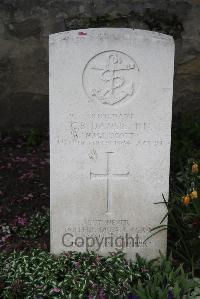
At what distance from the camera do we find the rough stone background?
5457mm

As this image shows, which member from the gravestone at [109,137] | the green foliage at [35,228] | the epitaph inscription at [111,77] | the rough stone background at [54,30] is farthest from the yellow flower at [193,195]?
the rough stone background at [54,30]

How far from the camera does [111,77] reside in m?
3.19

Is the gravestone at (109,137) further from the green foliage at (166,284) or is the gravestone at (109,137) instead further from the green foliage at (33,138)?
the green foliage at (33,138)

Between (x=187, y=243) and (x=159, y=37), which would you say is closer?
(x=159, y=37)

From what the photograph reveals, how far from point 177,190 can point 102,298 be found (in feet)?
5.09

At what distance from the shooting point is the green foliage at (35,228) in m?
3.84

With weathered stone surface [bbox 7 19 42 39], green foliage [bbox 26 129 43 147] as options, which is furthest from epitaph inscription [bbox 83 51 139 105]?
weathered stone surface [bbox 7 19 42 39]

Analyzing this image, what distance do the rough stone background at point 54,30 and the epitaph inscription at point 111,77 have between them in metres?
2.42

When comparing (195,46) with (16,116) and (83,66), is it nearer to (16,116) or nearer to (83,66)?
(16,116)

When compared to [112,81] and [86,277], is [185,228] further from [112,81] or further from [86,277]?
[112,81]

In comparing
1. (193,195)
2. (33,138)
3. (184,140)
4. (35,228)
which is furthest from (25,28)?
(193,195)

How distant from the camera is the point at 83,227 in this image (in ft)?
11.4

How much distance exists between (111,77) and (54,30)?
2.52 metres

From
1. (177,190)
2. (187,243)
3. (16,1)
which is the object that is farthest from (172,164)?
(16,1)
